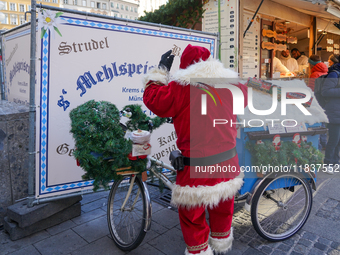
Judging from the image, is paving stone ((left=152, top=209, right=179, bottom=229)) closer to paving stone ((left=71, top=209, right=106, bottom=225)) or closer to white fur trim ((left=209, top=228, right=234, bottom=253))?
paving stone ((left=71, top=209, right=106, bottom=225))

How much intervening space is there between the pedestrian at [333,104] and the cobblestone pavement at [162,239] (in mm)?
1786

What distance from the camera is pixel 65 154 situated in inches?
125

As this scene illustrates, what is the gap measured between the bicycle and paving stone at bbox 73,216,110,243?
0.30 meters

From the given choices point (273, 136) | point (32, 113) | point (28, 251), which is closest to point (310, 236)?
point (273, 136)

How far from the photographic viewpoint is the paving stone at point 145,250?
2762 mm

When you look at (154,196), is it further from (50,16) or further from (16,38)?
(16,38)

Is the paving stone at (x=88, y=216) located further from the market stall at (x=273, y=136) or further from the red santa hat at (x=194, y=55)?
the red santa hat at (x=194, y=55)

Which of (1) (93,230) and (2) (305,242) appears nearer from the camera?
(2) (305,242)

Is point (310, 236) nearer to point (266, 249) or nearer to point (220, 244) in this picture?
point (266, 249)

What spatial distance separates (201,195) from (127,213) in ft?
3.37

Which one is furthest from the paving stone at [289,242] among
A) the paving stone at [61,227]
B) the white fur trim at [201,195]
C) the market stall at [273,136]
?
the paving stone at [61,227]

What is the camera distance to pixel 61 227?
10.7ft

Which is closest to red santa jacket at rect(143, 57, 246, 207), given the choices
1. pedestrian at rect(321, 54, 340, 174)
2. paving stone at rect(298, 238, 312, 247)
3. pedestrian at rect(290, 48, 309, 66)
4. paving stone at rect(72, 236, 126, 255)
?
paving stone at rect(72, 236, 126, 255)

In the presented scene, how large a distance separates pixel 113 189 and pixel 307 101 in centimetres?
239
